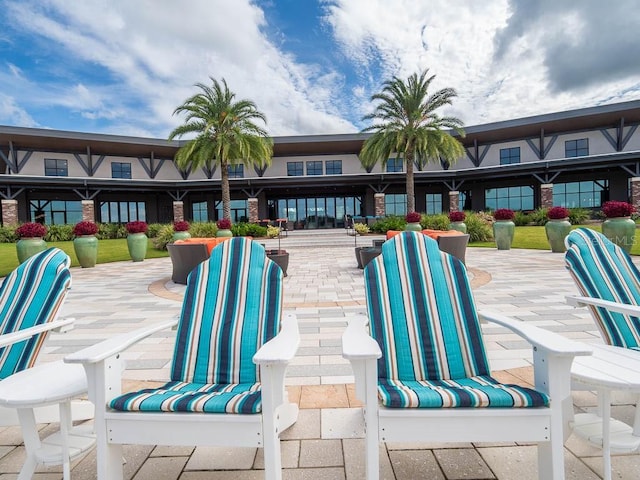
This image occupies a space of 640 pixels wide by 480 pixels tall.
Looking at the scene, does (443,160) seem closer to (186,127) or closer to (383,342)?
(186,127)

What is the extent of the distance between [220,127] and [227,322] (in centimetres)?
1876

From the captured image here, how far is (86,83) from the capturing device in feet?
57.1

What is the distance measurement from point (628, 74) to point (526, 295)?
74.9 feet

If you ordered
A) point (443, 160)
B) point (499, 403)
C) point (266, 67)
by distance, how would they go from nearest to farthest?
1. point (499, 403)
2. point (266, 67)
3. point (443, 160)

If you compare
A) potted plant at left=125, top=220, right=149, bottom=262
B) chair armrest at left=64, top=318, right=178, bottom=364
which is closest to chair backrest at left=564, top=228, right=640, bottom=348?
chair armrest at left=64, top=318, right=178, bottom=364

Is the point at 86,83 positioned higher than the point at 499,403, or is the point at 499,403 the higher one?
the point at 86,83

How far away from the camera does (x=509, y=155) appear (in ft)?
92.4

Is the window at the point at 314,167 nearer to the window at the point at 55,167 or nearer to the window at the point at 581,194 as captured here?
the window at the point at 581,194

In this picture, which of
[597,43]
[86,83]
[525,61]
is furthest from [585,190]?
[86,83]

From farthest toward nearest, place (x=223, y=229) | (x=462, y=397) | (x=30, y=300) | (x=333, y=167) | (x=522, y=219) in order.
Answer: (x=333, y=167), (x=522, y=219), (x=223, y=229), (x=30, y=300), (x=462, y=397)

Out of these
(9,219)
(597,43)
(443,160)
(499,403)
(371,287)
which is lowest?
(499,403)

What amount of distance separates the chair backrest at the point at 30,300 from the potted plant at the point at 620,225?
41.2ft

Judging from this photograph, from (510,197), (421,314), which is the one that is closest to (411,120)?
(510,197)

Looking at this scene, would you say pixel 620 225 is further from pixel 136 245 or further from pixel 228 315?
pixel 136 245
